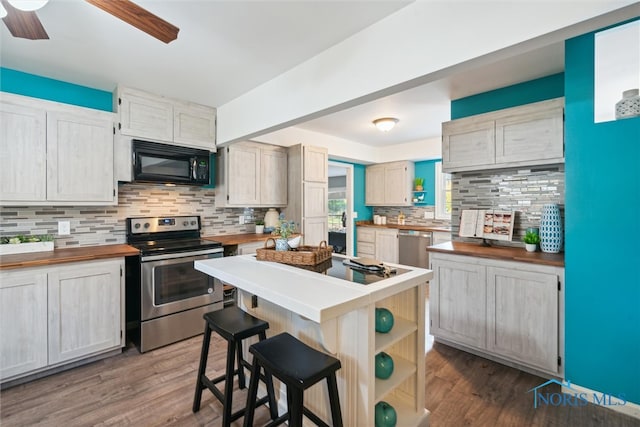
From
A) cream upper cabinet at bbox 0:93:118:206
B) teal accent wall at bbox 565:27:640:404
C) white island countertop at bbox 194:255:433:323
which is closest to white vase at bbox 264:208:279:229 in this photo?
cream upper cabinet at bbox 0:93:118:206

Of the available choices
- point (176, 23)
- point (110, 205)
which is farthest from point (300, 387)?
point (110, 205)

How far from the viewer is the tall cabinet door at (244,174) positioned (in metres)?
3.52

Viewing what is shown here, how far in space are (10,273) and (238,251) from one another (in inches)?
71.2

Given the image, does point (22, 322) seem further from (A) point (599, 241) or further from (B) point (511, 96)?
(B) point (511, 96)

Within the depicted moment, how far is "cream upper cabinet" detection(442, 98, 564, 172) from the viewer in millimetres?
2384

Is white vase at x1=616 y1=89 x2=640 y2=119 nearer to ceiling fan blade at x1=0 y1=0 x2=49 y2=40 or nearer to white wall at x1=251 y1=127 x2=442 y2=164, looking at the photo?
white wall at x1=251 y1=127 x2=442 y2=164

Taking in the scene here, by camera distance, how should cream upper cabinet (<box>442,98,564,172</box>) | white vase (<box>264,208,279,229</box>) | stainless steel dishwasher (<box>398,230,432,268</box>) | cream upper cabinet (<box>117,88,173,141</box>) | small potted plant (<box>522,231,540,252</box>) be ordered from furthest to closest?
stainless steel dishwasher (<box>398,230,432,268</box>), white vase (<box>264,208,279,229</box>), cream upper cabinet (<box>117,88,173,141</box>), small potted plant (<box>522,231,540,252</box>), cream upper cabinet (<box>442,98,564,172</box>)

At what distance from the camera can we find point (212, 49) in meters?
2.18

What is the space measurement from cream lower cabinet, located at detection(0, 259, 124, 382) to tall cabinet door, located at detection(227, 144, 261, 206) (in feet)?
4.68

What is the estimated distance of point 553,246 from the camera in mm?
2420

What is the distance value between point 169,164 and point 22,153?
1098 mm

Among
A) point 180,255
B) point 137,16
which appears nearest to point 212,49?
point 137,16

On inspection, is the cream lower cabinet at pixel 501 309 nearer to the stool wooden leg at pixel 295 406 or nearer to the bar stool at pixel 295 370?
the bar stool at pixel 295 370

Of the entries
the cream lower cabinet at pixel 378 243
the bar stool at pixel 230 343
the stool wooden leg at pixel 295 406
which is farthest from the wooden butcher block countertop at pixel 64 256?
the cream lower cabinet at pixel 378 243
